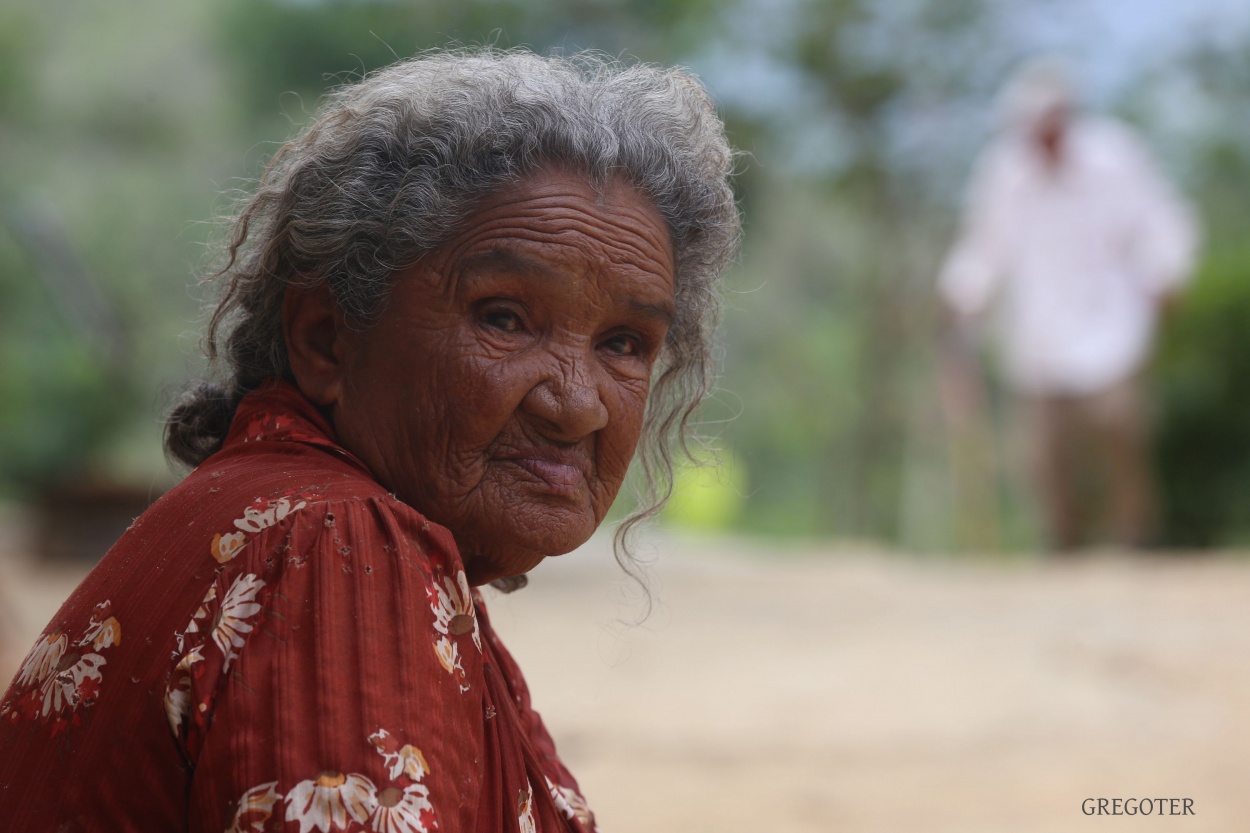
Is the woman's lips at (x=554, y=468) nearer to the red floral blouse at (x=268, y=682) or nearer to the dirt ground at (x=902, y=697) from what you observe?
the red floral blouse at (x=268, y=682)

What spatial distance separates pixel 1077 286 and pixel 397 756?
9.26 metres

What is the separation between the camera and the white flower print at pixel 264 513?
1423 millimetres

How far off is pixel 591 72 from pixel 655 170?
0.26 metres

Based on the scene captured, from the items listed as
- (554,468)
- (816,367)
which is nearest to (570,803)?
(554,468)

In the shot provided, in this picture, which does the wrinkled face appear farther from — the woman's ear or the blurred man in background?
the blurred man in background

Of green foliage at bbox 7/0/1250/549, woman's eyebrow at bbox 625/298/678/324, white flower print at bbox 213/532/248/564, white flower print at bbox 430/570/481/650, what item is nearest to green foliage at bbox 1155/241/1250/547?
green foliage at bbox 7/0/1250/549

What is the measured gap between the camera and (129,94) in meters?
21.9

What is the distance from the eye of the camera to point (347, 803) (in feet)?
4.09

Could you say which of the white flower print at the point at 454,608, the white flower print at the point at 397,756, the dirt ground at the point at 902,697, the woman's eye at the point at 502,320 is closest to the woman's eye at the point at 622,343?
the woman's eye at the point at 502,320

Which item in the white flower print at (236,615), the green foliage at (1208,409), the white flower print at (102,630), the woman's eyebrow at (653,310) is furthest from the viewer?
the green foliage at (1208,409)

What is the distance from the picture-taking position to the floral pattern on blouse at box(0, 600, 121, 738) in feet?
4.71

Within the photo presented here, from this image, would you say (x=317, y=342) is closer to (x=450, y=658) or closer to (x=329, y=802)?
(x=450, y=658)

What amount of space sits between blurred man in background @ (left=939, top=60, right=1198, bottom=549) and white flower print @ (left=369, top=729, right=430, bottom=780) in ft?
29.6

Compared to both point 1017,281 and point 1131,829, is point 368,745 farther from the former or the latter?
point 1017,281
